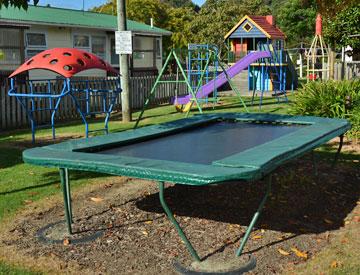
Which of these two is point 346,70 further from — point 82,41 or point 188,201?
point 188,201

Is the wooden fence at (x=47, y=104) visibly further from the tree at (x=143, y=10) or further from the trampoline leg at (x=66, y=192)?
the tree at (x=143, y=10)

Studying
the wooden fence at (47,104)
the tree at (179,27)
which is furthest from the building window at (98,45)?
the tree at (179,27)

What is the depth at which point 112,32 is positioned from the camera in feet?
84.5

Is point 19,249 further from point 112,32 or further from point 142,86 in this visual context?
point 112,32

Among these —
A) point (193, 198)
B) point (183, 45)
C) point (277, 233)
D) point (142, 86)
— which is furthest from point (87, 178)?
point (183, 45)

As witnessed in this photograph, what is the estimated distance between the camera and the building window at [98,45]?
2497 cm

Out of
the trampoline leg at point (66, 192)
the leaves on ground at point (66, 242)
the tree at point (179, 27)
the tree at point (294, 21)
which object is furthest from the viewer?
the tree at point (294, 21)

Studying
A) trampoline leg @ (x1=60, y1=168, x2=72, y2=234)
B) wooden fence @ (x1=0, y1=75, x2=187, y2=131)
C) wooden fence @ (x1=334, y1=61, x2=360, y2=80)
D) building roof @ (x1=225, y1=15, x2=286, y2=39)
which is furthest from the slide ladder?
trampoline leg @ (x1=60, y1=168, x2=72, y2=234)

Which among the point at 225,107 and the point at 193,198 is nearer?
the point at 193,198

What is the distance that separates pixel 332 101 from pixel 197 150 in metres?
5.67

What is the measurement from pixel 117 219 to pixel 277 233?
1.62 meters

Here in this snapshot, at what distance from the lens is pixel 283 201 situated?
595cm

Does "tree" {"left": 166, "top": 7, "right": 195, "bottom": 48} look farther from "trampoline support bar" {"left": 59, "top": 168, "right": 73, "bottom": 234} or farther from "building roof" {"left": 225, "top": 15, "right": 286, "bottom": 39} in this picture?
"trampoline support bar" {"left": 59, "top": 168, "right": 73, "bottom": 234}

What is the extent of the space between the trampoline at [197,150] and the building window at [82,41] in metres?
16.8
